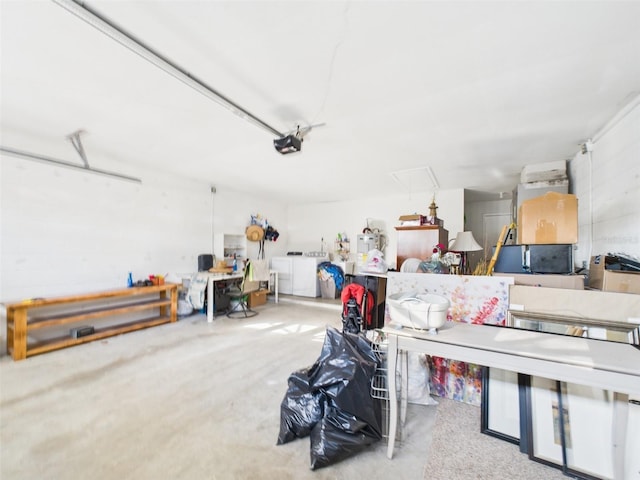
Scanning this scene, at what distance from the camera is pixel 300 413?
66.3 inches

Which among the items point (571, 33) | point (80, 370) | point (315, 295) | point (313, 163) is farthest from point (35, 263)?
point (571, 33)

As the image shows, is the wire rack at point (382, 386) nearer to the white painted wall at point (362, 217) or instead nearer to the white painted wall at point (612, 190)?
the white painted wall at point (612, 190)

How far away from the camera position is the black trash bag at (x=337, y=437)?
1473 mm

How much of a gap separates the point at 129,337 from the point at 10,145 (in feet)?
8.70

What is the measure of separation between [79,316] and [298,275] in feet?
12.9

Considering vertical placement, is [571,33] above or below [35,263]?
above

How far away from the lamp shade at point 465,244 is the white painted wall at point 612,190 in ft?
3.58

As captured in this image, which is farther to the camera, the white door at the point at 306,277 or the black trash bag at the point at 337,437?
the white door at the point at 306,277

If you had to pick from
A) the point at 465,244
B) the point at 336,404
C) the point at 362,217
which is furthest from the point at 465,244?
the point at 362,217

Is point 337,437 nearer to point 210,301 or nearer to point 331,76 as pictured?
point 331,76

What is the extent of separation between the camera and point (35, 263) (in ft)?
10.6

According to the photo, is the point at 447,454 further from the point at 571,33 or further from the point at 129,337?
the point at 129,337

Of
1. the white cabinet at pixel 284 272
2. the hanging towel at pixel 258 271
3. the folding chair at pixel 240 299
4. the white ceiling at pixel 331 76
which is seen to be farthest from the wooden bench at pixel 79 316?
the white cabinet at pixel 284 272

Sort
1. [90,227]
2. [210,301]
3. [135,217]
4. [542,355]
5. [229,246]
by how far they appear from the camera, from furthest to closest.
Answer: [229,246]
[210,301]
[135,217]
[90,227]
[542,355]
